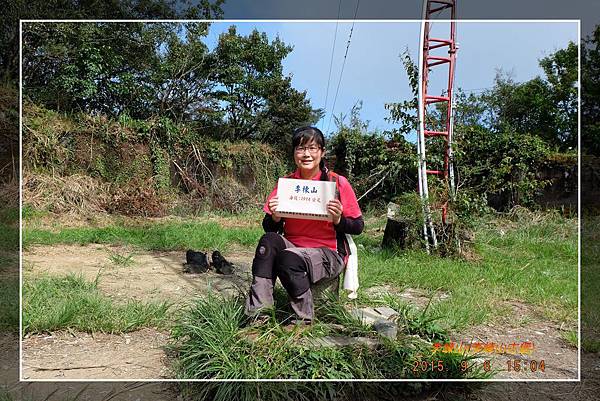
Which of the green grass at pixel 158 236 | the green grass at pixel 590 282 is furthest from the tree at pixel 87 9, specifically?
the green grass at pixel 590 282

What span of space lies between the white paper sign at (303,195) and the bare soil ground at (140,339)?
0.95 meters

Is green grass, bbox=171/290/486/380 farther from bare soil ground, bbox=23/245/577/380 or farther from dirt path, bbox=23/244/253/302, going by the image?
dirt path, bbox=23/244/253/302

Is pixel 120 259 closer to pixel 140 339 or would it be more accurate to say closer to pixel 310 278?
pixel 140 339

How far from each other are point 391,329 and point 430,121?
10.2 ft

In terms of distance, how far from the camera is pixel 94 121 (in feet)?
9.98

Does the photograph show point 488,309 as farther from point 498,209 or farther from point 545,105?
point 498,209

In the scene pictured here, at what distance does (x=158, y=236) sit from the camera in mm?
4293

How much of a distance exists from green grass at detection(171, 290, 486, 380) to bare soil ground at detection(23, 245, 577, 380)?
10.3 inches

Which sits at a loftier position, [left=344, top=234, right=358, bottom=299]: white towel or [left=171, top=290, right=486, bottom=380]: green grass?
[left=344, top=234, right=358, bottom=299]: white towel

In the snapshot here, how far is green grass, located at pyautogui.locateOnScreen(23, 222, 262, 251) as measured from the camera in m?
3.59

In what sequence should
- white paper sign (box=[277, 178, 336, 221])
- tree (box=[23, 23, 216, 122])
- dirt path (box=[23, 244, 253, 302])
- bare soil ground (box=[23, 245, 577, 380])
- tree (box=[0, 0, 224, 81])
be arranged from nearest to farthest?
white paper sign (box=[277, 178, 336, 221]) < bare soil ground (box=[23, 245, 577, 380]) < tree (box=[23, 23, 216, 122]) < dirt path (box=[23, 244, 253, 302]) < tree (box=[0, 0, 224, 81])

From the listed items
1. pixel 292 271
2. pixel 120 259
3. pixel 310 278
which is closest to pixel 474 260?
pixel 310 278

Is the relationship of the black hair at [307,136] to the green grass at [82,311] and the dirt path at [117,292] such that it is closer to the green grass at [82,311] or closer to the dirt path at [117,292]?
the dirt path at [117,292]

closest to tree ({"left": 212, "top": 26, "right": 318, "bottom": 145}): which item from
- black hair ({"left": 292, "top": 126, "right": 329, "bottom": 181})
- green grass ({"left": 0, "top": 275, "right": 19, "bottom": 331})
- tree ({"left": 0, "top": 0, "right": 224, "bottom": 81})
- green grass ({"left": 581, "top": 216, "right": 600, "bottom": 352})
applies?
black hair ({"left": 292, "top": 126, "right": 329, "bottom": 181})
